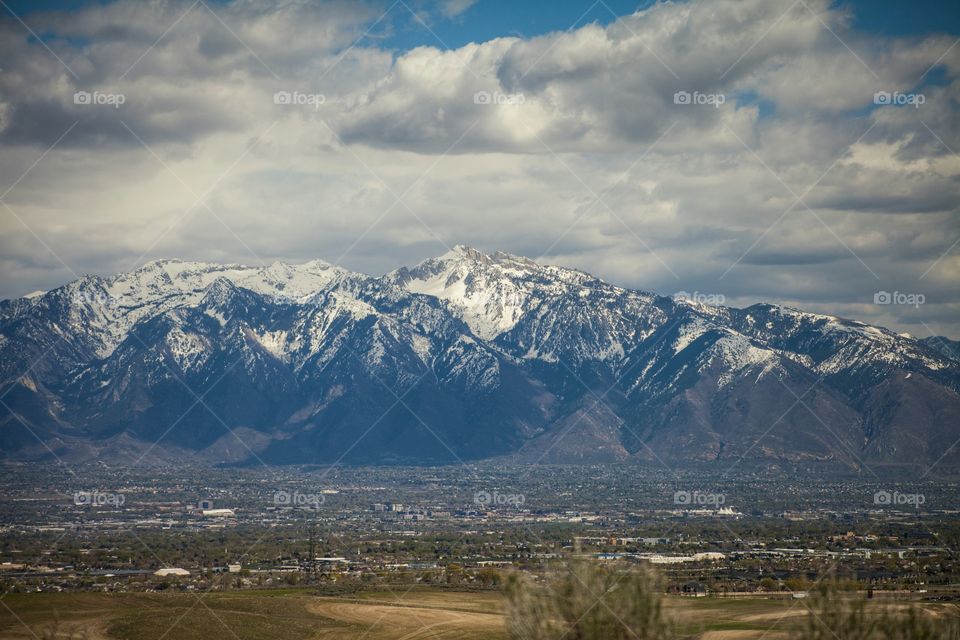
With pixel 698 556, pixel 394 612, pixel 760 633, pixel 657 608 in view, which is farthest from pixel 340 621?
pixel 698 556

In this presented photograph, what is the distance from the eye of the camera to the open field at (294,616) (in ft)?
368

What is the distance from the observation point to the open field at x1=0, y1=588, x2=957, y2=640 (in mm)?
112188

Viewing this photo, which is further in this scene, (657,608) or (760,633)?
(760,633)

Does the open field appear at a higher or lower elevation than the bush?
lower

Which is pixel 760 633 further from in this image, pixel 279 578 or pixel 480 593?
pixel 279 578

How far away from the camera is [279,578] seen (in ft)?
539

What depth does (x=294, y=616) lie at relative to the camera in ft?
414

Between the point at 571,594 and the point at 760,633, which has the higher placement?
the point at 571,594

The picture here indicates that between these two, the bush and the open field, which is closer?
the bush

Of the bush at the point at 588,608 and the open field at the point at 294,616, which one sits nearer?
the bush at the point at 588,608

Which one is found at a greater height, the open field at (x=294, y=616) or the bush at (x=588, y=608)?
the bush at (x=588, y=608)

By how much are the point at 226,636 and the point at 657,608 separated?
63.1 meters

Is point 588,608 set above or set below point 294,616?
above

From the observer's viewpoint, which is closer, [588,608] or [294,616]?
[588,608]
